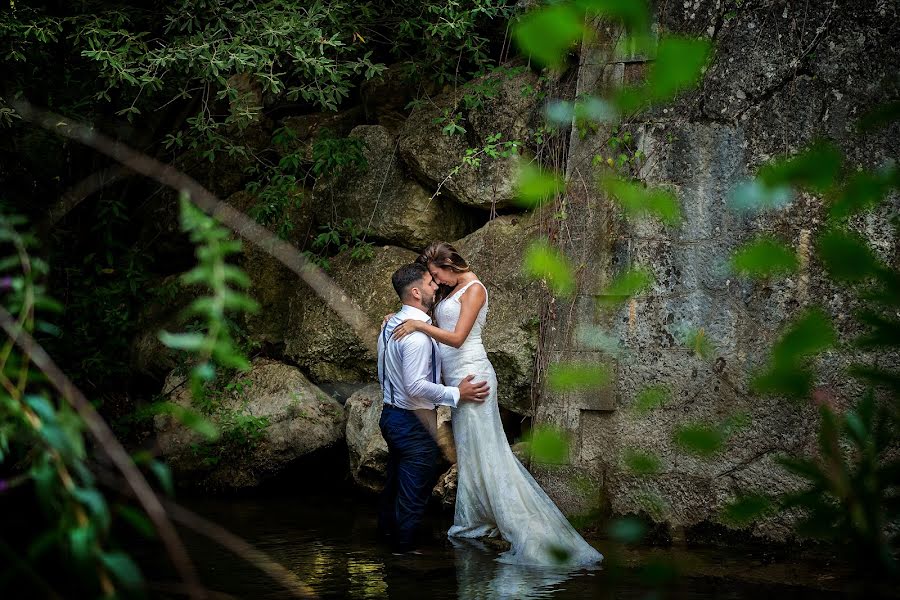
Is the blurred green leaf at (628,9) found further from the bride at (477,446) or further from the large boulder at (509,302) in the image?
the large boulder at (509,302)

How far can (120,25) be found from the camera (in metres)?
8.20

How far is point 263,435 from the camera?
8430mm

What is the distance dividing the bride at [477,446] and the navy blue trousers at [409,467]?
1.00 ft

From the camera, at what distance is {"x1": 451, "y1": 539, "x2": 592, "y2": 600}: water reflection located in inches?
202

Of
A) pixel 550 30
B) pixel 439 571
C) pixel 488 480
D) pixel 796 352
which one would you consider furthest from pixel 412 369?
pixel 550 30

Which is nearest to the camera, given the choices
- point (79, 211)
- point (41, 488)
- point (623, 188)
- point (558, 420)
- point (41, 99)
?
point (623, 188)

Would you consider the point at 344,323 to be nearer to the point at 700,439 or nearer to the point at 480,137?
the point at 480,137

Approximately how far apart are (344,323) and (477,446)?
2.86 metres

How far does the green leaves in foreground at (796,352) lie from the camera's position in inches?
52.7

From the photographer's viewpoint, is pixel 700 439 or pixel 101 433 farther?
pixel 101 433

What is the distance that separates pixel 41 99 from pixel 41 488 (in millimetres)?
8313

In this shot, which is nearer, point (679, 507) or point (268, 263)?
point (679, 507)

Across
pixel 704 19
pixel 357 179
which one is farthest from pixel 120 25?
pixel 704 19

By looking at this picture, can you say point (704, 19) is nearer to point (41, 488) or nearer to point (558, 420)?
point (558, 420)
